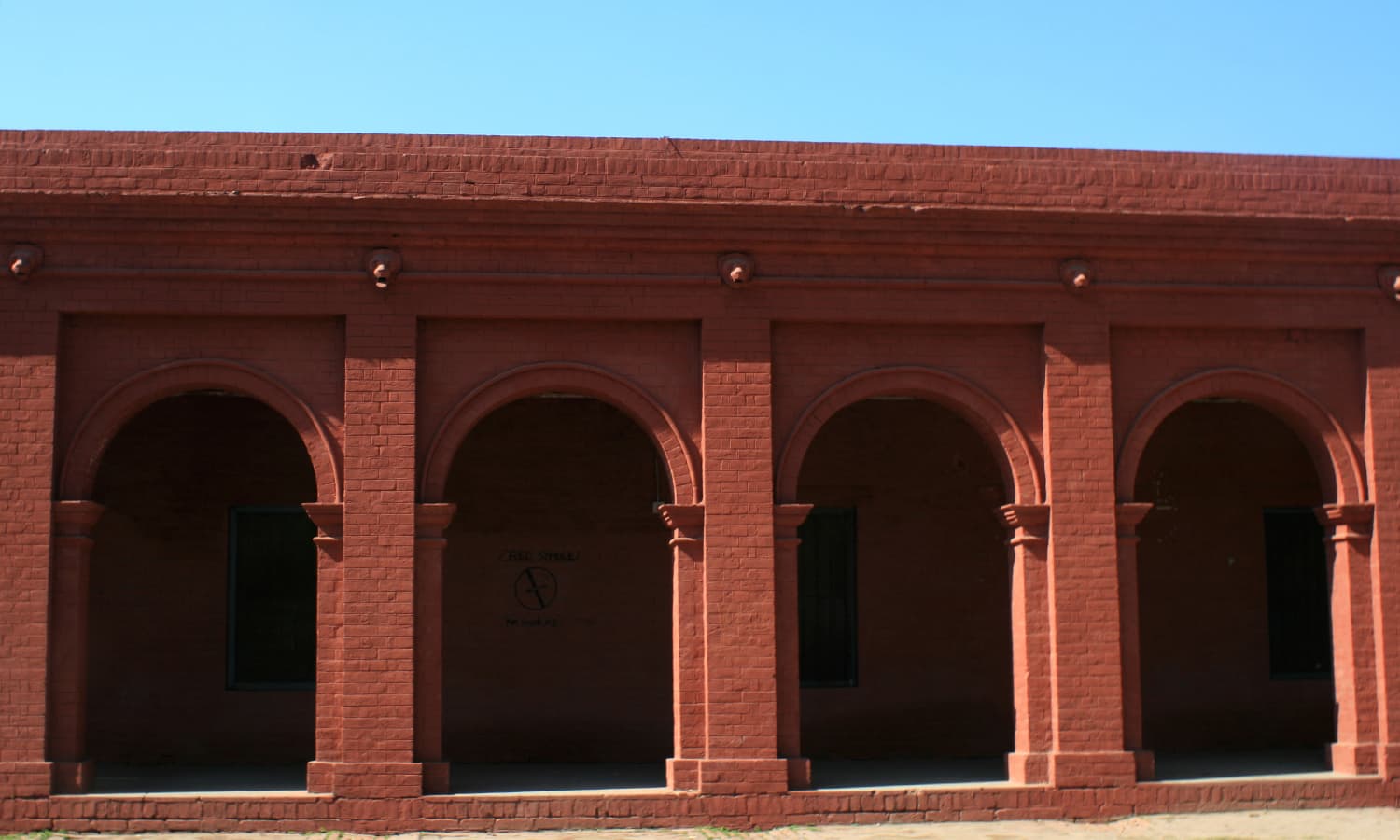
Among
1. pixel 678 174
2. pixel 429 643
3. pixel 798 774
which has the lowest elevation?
pixel 798 774

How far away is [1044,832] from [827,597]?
370cm

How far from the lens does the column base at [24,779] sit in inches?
454

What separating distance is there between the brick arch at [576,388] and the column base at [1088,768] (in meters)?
3.46

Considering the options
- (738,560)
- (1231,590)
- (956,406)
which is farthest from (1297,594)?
(738,560)

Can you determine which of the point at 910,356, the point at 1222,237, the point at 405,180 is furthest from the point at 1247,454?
the point at 405,180

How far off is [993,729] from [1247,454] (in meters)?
3.72

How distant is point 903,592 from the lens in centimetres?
1488

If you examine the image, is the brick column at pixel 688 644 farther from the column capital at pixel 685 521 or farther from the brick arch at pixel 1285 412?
the brick arch at pixel 1285 412

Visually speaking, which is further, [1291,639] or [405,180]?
[1291,639]

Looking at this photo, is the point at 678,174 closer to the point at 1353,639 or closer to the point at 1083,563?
the point at 1083,563

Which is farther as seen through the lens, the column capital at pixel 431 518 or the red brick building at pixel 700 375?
the column capital at pixel 431 518

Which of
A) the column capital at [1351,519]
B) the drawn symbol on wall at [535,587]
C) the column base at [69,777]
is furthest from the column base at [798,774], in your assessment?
the column base at [69,777]

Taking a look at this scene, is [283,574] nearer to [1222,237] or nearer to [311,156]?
[311,156]

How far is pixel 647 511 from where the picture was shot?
1471 centimetres
